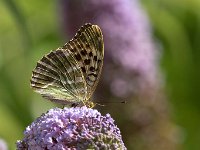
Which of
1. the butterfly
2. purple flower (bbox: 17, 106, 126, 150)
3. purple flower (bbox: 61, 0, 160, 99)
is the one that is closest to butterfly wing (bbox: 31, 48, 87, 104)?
the butterfly

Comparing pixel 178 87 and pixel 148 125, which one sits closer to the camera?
pixel 148 125

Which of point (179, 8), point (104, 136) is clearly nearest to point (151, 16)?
point (179, 8)

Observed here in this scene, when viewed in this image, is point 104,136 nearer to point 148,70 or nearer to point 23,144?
point 23,144

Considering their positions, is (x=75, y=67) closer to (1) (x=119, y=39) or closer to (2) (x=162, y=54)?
(1) (x=119, y=39)

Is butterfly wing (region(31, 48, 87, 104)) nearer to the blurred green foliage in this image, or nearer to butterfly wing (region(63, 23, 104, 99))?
butterfly wing (region(63, 23, 104, 99))

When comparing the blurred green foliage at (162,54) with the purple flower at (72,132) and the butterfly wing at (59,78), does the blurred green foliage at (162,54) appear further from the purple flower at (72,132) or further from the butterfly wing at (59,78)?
the purple flower at (72,132)

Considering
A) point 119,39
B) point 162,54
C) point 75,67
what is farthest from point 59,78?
point 162,54
